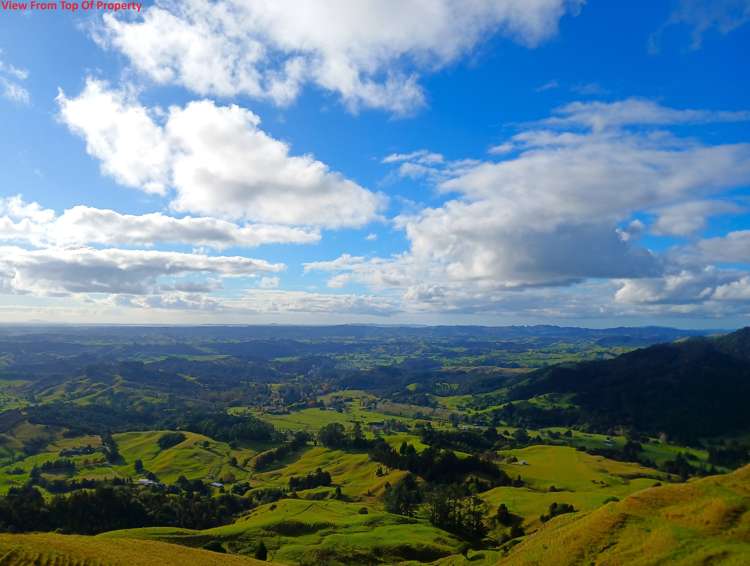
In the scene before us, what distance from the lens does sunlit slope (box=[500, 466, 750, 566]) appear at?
171 feet

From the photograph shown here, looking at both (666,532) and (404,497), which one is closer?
(666,532)

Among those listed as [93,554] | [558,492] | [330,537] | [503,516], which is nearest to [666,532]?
[93,554]

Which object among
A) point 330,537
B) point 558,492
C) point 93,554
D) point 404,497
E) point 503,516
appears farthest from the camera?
point 558,492

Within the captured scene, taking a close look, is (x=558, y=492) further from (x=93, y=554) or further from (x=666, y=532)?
(x=93, y=554)

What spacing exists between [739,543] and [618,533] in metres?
12.4

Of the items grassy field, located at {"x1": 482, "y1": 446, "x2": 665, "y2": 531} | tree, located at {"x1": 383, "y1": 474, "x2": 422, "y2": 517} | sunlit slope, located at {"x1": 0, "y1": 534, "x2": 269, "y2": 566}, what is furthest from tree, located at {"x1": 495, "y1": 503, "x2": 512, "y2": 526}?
→ sunlit slope, located at {"x1": 0, "y1": 534, "x2": 269, "y2": 566}

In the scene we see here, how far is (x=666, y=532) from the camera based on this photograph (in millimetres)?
57062

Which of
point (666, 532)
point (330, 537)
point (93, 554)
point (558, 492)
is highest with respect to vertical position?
point (666, 532)

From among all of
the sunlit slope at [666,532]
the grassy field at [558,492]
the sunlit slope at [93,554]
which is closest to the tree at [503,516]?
the grassy field at [558,492]

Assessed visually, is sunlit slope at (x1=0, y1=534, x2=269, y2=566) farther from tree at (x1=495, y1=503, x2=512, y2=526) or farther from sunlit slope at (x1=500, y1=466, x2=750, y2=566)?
tree at (x1=495, y1=503, x2=512, y2=526)

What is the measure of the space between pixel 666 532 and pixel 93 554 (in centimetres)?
6823

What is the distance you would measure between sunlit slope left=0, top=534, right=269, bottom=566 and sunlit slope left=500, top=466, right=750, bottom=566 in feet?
141

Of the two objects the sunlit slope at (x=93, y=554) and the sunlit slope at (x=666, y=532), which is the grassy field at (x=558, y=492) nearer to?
the sunlit slope at (x=666, y=532)

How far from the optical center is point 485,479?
188 m
